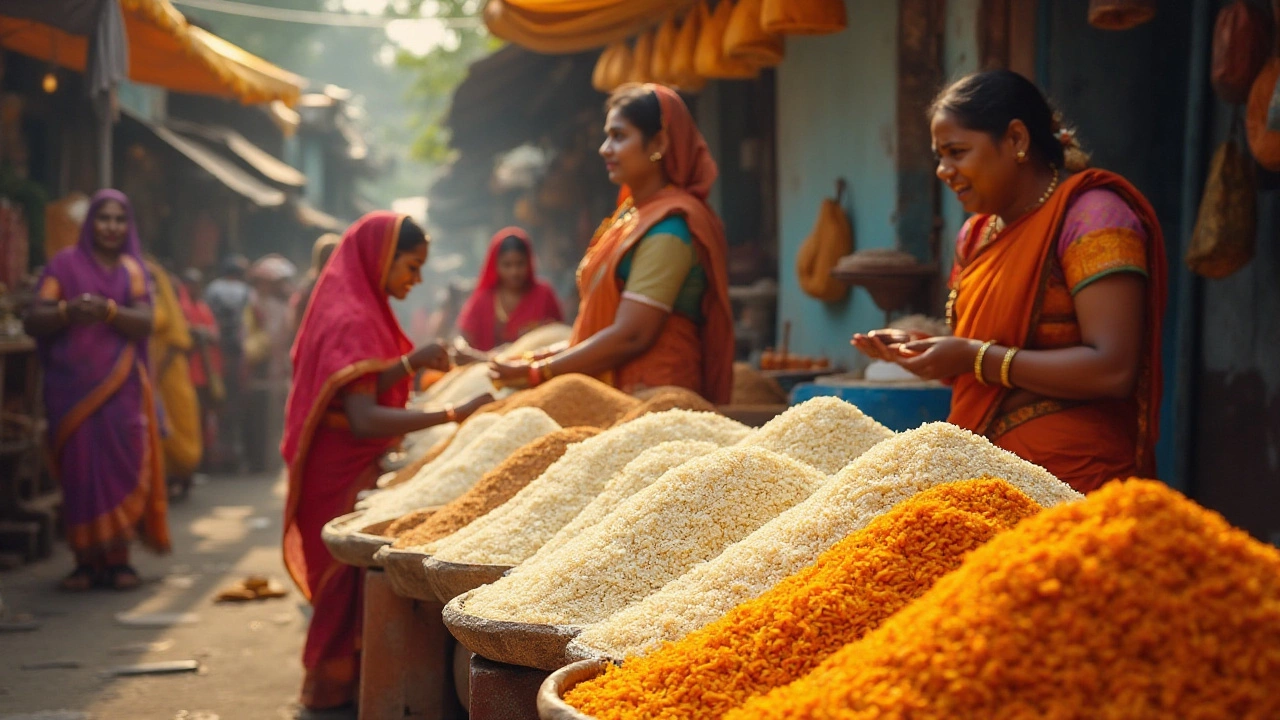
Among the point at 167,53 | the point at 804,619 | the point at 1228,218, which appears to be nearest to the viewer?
the point at 804,619

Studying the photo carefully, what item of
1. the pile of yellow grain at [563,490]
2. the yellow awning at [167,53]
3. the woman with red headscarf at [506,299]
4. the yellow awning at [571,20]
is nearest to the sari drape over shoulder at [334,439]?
the pile of yellow grain at [563,490]

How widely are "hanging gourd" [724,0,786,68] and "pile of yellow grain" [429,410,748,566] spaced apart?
9.53ft

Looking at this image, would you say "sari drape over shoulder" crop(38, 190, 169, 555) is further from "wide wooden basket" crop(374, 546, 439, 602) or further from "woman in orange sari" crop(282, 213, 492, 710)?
"wide wooden basket" crop(374, 546, 439, 602)

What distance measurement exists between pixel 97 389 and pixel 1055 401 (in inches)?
184

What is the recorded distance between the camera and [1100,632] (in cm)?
122

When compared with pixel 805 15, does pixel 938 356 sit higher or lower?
lower

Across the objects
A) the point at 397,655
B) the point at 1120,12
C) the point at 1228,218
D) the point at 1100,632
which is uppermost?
the point at 1120,12

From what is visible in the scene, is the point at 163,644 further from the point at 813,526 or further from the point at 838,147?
the point at 813,526

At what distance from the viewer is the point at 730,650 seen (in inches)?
61.5

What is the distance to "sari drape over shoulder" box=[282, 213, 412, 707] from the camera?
151 inches

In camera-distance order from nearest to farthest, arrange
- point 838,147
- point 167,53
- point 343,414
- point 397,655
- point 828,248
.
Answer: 1. point 397,655
2. point 343,414
3. point 828,248
4. point 838,147
5. point 167,53

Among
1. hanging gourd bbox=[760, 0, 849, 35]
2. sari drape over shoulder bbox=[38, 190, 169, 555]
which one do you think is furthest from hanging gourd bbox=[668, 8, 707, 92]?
sari drape over shoulder bbox=[38, 190, 169, 555]

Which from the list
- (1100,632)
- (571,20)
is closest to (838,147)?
(571,20)

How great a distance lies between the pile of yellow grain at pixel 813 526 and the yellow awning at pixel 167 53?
6.20 meters
